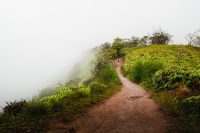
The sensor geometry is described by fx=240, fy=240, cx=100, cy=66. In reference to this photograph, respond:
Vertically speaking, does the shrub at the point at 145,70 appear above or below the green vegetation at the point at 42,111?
above

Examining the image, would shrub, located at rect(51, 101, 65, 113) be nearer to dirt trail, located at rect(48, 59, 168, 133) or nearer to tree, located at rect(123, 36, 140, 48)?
dirt trail, located at rect(48, 59, 168, 133)

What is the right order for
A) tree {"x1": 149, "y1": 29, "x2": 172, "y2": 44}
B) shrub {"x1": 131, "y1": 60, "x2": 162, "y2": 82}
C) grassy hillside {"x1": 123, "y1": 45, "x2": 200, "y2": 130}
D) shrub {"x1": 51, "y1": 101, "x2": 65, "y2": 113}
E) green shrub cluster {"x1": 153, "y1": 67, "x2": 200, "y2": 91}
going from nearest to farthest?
grassy hillside {"x1": 123, "y1": 45, "x2": 200, "y2": 130} → shrub {"x1": 51, "y1": 101, "x2": 65, "y2": 113} → green shrub cluster {"x1": 153, "y1": 67, "x2": 200, "y2": 91} → shrub {"x1": 131, "y1": 60, "x2": 162, "y2": 82} → tree {"x1": 149, "y1": 29, "x2": 172, "y2": 44}

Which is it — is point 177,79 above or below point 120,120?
above

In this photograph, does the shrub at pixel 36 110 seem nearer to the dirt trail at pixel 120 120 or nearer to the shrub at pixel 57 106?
the shrub at pixel 57 106

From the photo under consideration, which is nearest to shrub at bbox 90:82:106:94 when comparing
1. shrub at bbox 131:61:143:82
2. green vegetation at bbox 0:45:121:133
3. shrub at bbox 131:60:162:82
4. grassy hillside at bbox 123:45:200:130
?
green vegetation at bbox 0:45:121:133

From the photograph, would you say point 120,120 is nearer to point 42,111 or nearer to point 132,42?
point 42,111

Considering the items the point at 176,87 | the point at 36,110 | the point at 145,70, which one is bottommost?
the point at 176,87

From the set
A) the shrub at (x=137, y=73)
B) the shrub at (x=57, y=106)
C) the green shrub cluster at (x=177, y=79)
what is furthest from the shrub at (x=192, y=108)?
the shrub at (x=137, y=73)

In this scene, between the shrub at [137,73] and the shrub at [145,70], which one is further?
the shrub at [137,73]

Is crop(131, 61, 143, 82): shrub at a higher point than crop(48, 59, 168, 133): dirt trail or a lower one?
higher

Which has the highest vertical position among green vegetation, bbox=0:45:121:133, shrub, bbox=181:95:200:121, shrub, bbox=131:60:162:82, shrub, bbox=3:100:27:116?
shrub, bbox=131:60:162:82

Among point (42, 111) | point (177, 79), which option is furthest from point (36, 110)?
point (177, 79)

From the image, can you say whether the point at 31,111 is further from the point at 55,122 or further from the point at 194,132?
the point at 194,132

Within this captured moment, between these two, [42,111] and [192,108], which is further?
[42,111]
